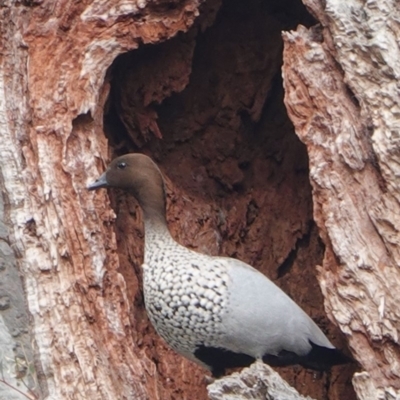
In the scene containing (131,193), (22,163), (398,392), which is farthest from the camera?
(131,193)

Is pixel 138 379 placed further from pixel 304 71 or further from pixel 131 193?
pixel 304 71

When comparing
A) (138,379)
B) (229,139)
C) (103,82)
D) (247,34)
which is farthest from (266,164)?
(138,379)

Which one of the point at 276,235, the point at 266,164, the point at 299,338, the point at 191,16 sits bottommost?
the point at 299,338

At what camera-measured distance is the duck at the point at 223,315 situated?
405 centimetres

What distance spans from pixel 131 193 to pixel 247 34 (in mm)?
929

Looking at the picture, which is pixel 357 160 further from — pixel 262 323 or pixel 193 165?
pixel 193 165

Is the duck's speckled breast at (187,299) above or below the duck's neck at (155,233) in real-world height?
below

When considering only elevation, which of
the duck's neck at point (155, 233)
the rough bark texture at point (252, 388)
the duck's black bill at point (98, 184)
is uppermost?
the duck's black bill at point (98, 184)

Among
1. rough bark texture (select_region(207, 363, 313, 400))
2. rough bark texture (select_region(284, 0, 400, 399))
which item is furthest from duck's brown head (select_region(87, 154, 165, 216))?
rough bark texture (select_region(207, 363, 313, 400))

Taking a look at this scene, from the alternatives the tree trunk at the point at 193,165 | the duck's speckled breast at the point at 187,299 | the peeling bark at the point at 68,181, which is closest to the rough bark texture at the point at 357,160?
the tree trunk at the point at 193,165

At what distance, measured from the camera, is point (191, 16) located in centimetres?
436

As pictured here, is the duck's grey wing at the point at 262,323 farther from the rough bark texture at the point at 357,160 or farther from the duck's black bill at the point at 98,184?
the duck's black bill at the point at 98,184

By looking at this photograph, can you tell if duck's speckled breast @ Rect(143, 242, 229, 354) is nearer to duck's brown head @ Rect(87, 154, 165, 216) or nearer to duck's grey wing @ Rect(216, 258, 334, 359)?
duck's grey wing @ Rect(216, 258, 334, 359)

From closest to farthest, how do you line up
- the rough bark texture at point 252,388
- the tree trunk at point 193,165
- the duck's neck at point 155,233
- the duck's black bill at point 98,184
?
the rough bark texture at point 252,388 < the tree trunk at point 193,165 < the duck's black bill at point 98,184 < the duck's neck at point 155,233
